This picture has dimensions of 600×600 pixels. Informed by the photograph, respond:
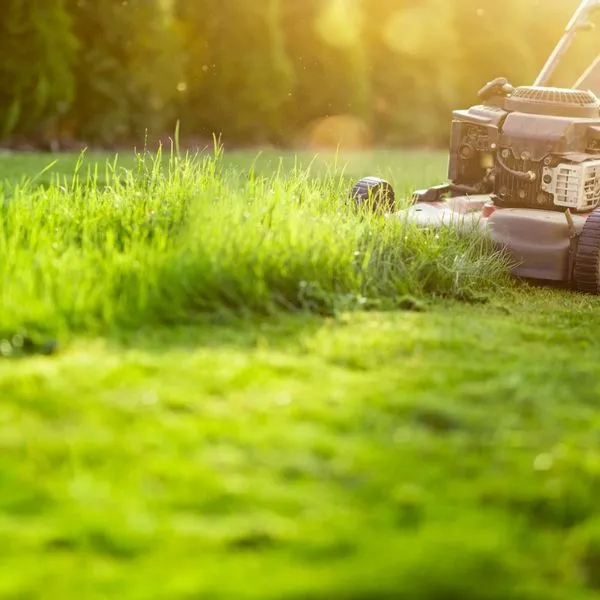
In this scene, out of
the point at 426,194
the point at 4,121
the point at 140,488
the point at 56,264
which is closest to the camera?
the point at 140,488

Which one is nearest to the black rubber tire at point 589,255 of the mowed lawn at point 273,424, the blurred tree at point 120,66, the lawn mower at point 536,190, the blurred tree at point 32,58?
the lawn mower at point 536,190

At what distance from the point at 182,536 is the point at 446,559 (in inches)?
23.2

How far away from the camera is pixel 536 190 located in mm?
7016

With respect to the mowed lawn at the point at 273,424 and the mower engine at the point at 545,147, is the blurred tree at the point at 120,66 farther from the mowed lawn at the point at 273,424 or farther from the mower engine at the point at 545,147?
the mowed lawn at the point at 273,424

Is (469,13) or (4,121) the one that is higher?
(469,13)

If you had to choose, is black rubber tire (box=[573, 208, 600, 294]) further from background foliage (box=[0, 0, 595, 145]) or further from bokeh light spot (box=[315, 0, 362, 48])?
bokeh light spot (box=[315, 0, 362, 48])

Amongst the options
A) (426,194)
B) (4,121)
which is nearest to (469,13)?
(4,121)

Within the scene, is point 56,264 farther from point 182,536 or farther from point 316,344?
point 182,536

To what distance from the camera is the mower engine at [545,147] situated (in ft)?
22.4

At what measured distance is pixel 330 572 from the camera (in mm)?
2438

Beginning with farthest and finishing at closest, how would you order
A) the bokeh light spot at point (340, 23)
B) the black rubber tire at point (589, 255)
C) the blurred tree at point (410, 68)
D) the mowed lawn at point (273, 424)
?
the blurred tree at point (410, 68)
the bokeh light spot at point (340, 23)
the black rubber tire at point (589, 255)
the mowed lawn at point (273, 424)

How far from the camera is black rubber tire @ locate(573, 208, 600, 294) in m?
6.45

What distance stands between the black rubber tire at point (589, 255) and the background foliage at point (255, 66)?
646cm

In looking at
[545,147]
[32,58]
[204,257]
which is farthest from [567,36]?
[32,58]
